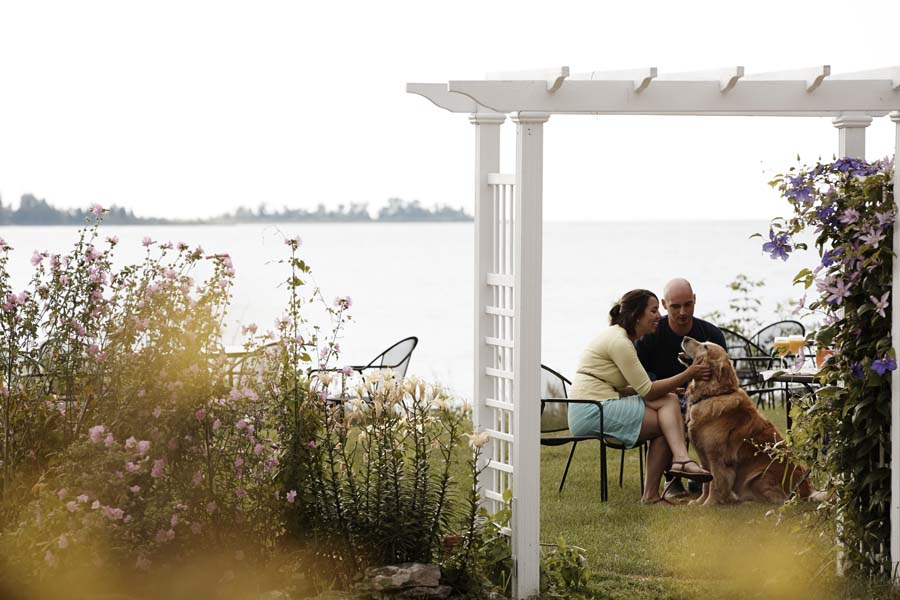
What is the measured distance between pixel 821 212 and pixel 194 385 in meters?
2.52

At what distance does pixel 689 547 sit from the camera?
17.9 feet

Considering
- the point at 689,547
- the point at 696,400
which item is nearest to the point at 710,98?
the point at 689,547

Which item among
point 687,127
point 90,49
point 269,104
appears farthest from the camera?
point 687,127

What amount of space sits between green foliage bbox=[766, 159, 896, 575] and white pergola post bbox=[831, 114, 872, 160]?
26 cm

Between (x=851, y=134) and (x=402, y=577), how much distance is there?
2595 millimetres

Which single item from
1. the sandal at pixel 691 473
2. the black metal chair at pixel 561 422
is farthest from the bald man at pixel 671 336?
the sandal at pixel 691 473

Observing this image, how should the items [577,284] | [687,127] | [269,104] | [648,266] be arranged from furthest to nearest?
[648,266], [577,284], [687,127], [269,104]

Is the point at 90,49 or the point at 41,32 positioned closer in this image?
the point at 41,32

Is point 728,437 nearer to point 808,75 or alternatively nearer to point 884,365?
point 884,365

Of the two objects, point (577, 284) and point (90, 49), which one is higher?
point (90, 49)

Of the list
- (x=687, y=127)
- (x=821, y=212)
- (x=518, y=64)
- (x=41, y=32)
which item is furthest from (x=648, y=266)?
(x=821, y=212)

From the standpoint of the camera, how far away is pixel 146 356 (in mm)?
4441

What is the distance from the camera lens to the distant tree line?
23109 mm

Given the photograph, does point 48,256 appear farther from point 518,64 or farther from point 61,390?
point 518,64
